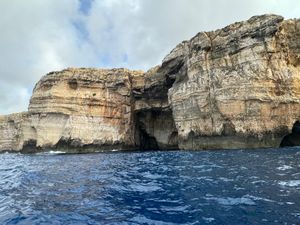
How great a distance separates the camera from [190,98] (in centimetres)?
4053

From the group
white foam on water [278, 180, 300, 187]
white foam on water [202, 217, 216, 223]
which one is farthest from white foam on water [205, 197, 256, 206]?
white foam on water [278, 180, 300, 187]

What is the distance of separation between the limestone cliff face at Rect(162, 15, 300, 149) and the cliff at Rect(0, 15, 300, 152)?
0.09m

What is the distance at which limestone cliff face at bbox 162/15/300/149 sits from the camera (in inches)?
1313

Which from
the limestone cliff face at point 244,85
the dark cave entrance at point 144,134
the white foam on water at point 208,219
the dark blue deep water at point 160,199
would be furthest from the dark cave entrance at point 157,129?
the white foam on water at point 208,219

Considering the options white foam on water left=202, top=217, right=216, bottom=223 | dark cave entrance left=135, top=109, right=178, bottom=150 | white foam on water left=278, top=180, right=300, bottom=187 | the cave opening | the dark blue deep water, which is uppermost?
dark cave entrance left=135, top=109, right=178, bottom=150

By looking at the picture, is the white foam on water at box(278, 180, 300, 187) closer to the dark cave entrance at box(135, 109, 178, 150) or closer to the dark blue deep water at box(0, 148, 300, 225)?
the dark blue deep water at box(0, 148, 300, 225)

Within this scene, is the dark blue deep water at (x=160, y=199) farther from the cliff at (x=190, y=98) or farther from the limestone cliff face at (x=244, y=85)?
the cliff at (x=190, y=98)

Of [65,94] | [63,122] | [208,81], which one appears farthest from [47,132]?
[208,81]

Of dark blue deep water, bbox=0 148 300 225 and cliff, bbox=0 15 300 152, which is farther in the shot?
cliff, bbox=0 15 300 152

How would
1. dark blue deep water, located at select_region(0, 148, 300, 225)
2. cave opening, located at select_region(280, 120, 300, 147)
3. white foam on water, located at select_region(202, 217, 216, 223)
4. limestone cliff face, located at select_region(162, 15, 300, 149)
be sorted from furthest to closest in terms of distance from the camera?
cave opening, located at select_region(280, 120, 300, 147) → limestone cliff face, located at select_region(162, 15, 300, 149) → dark blue deep water, located at select_region(0, 148, 300, 225) → white foam on water, located at select_region(202, 217, 216, 223)

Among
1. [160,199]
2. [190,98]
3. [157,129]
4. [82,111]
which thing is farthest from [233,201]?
[157,129]

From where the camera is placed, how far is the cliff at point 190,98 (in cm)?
3375

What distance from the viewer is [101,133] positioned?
177 feet

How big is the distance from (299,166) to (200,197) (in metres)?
8.00
